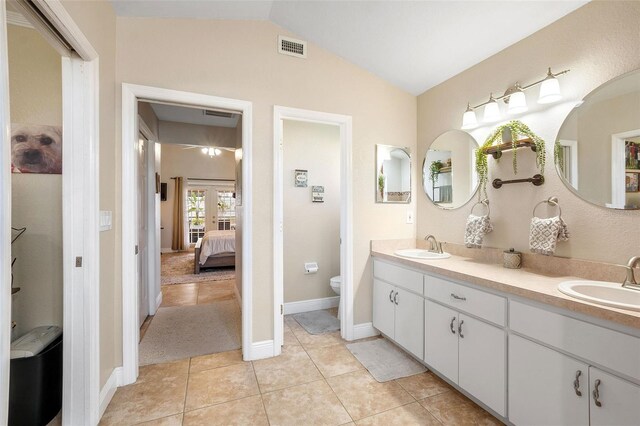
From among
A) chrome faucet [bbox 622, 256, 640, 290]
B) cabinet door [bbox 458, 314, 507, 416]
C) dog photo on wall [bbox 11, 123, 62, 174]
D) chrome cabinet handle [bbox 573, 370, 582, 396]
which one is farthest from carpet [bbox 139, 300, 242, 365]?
chrome faucet [bbox 622, 256, 640, 290]

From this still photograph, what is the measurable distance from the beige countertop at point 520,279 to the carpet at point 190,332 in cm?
178

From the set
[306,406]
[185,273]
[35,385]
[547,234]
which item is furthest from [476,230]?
[185,273]

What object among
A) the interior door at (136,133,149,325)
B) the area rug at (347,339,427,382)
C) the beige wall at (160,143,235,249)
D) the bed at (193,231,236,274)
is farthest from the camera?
the beige wall at (160,143,235,249)

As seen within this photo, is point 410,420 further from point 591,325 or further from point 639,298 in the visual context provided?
point 639,298

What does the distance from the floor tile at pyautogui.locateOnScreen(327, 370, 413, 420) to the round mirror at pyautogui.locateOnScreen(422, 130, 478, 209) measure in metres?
1.58

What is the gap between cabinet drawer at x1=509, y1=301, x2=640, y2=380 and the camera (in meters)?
1.09

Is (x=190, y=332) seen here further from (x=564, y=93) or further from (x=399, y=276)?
(x=564, y=93)

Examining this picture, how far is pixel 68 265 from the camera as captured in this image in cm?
155

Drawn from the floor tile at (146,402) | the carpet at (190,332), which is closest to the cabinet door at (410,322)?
the carpet at (190,332)

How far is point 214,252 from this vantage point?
18.0 ft

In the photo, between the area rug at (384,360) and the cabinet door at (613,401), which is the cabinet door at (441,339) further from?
the cabinet door at (613,401)

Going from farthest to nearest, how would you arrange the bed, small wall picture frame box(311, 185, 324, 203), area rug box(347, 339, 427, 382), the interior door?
the bed, small wall picture frame box(311, 185, 324, 203), the interior door, area rug box(347, 339, 427, 382)

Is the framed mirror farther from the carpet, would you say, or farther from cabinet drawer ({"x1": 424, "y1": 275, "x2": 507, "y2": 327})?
the carpet

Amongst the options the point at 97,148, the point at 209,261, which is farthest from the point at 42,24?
the point at 209,261
